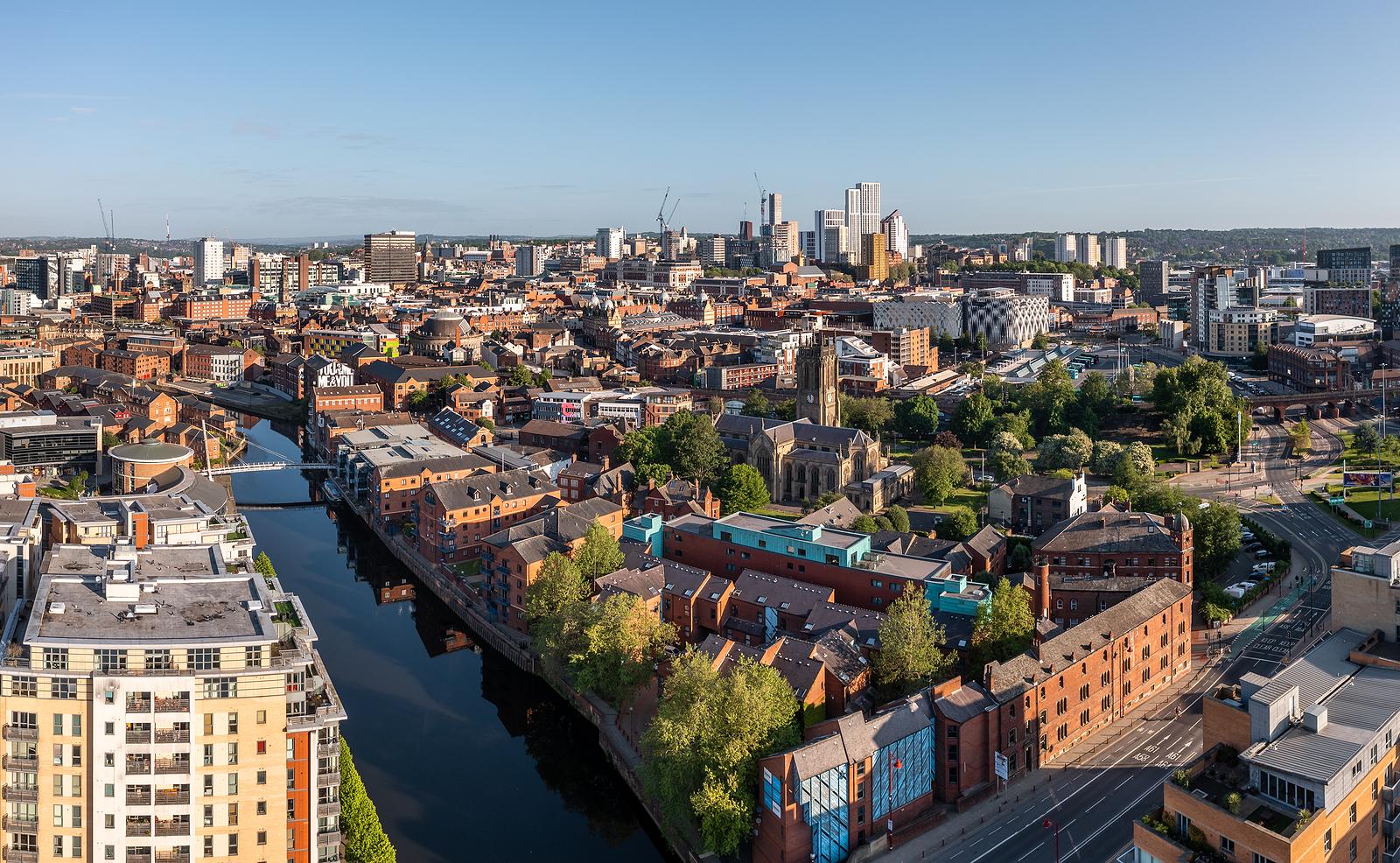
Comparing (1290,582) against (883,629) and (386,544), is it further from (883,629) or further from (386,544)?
(386,544)

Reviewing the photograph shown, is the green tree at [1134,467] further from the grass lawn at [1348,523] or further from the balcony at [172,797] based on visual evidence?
the balcony at [172,797]

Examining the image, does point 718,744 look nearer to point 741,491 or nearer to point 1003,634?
point 1003,634

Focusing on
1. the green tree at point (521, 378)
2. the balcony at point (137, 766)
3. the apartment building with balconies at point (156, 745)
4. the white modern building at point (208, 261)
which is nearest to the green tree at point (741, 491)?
the apartment building with balconies at point (156, 745)

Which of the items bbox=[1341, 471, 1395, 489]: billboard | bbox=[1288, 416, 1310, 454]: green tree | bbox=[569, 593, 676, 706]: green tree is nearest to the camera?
bbox=[569, 593, 676, 706]: green tree

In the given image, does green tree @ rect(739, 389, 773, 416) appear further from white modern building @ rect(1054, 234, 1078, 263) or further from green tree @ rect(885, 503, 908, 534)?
white modern building @ rect(1054, 234, 1078, 263)

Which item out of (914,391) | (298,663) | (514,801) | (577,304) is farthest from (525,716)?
(577,304)

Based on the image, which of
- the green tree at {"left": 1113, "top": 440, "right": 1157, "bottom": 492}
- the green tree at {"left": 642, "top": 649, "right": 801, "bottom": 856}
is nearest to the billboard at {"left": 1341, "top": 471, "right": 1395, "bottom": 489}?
the green tree at {"left": 1113, "top": 440, "right": 1157, "bottom": 492}
